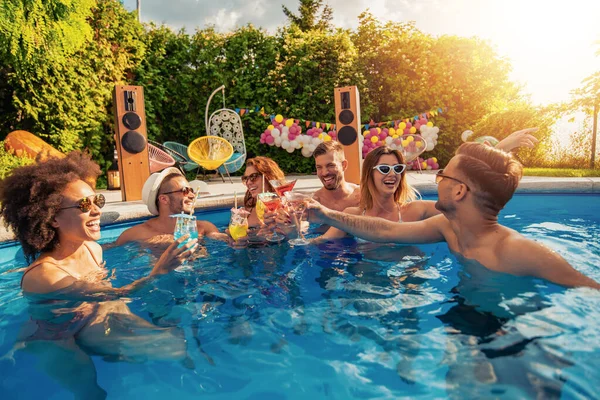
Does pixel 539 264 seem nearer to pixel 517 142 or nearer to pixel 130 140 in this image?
pixel 517 142

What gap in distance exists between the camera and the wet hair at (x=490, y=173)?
2656 mm

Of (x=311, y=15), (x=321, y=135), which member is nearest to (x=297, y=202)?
(x=321, y=135)

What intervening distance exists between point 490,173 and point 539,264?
0.59m

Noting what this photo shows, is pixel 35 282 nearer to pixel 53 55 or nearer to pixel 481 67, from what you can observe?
pixel 53 55

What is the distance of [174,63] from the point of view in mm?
11703

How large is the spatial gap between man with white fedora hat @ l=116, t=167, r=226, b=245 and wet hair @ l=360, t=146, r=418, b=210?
68.4 inches

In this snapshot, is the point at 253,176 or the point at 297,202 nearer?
the point at 297,202

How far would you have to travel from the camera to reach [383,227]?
3.58 m

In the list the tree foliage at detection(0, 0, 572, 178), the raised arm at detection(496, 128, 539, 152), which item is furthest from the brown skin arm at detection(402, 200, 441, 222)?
the tree foliage at detection(0, 0, 572, 178)

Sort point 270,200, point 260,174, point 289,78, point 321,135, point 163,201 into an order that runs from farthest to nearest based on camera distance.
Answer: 1. point 289,78
2. point 321,135
3. point 260,174
4. point 163,201
5. point 270,200

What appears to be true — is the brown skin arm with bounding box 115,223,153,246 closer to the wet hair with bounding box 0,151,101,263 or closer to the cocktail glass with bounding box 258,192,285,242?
the cocktail glass with bounding box 258,192,285,242

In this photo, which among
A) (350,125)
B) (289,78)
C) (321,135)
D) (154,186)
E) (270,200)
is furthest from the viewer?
(289,78)

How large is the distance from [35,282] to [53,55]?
27.6ft

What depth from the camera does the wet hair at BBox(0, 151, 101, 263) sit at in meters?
2.64
